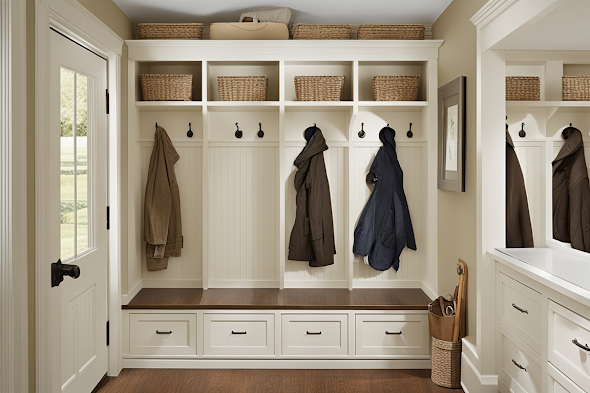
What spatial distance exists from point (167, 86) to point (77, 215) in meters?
1.23

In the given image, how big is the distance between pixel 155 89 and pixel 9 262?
181cm

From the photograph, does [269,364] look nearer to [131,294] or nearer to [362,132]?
[131,294]

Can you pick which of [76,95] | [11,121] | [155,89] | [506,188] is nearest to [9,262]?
[11,121]

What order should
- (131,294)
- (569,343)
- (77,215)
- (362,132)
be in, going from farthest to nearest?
(362,132) < (131,294) < (77,215) < (569,343)

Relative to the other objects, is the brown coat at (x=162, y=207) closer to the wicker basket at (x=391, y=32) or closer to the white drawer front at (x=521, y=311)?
the wicker basket at (x=391, y=32)

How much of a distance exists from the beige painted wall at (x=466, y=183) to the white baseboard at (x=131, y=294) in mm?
2220

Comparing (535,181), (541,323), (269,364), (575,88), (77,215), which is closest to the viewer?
(541,323)

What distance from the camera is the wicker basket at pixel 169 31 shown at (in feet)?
10.5

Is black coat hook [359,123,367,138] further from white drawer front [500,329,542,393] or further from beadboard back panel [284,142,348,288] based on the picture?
white drawer front [500,329,542,393]

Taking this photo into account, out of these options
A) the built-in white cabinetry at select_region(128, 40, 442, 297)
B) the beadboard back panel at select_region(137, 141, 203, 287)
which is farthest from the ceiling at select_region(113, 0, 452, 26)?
the beadboard back panel at select_region(137, 141, 203, 287)

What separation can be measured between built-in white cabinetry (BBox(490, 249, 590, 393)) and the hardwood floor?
2.04ft

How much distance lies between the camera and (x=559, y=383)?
187 cm

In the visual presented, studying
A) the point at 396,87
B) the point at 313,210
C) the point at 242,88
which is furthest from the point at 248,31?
the point at 313,210

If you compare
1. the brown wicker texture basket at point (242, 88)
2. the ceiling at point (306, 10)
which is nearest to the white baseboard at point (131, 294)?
the brown wicker texture basket at point (242, 88)
